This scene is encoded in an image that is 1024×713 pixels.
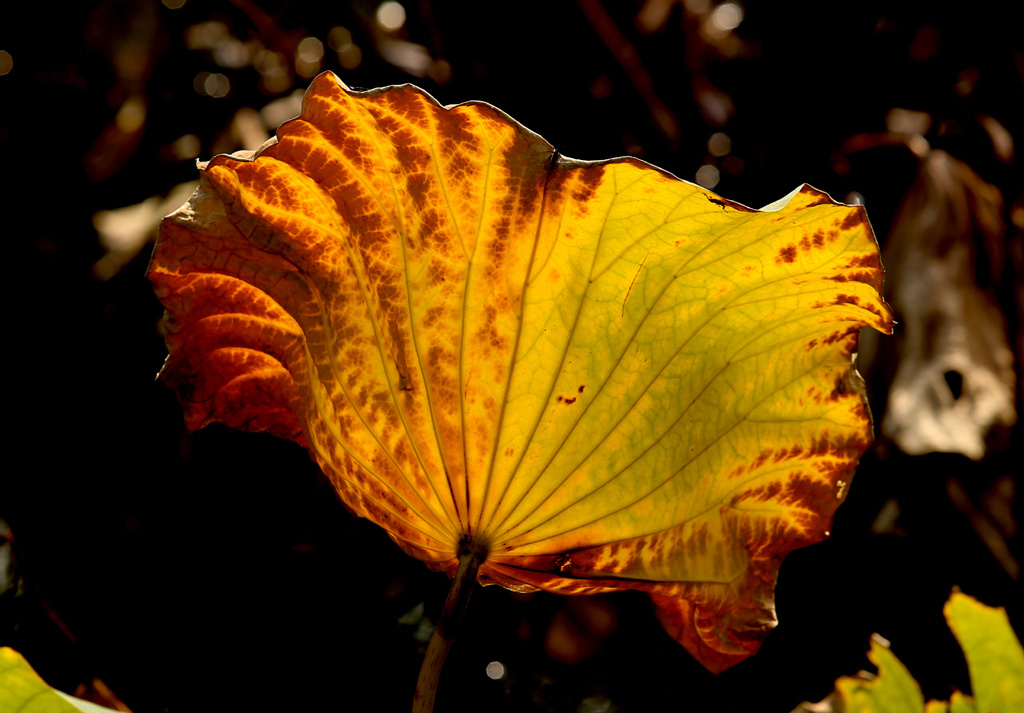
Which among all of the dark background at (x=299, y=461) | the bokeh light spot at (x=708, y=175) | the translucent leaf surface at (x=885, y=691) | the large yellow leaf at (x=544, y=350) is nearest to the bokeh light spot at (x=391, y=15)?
the dark background at (x=299, y=461)

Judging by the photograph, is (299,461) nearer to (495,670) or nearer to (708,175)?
(495,670)

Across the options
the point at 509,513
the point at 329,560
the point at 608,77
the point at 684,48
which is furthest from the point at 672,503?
the point at 684,48

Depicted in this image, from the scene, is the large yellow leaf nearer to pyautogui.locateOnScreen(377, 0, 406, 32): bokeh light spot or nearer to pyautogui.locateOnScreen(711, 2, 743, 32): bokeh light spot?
pyautogui.locateOnScreen(377, 0, 406, 32): bokeh light spot

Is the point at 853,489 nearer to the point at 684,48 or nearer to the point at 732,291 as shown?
the point at 732,291

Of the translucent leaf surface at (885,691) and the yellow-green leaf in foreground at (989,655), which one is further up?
the translucent leaf surface at (885,691)

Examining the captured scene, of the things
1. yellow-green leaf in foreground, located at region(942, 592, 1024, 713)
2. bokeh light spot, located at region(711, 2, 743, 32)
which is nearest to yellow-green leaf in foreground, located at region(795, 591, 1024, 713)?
yellow-green leaf in foreground, located at region(942, 592, 1024, 713)

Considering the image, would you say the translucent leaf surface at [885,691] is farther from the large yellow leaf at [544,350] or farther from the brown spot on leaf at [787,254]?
the brown spot on leaf at [787,254]

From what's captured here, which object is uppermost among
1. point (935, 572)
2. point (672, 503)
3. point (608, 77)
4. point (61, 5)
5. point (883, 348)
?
point (61, 5)
